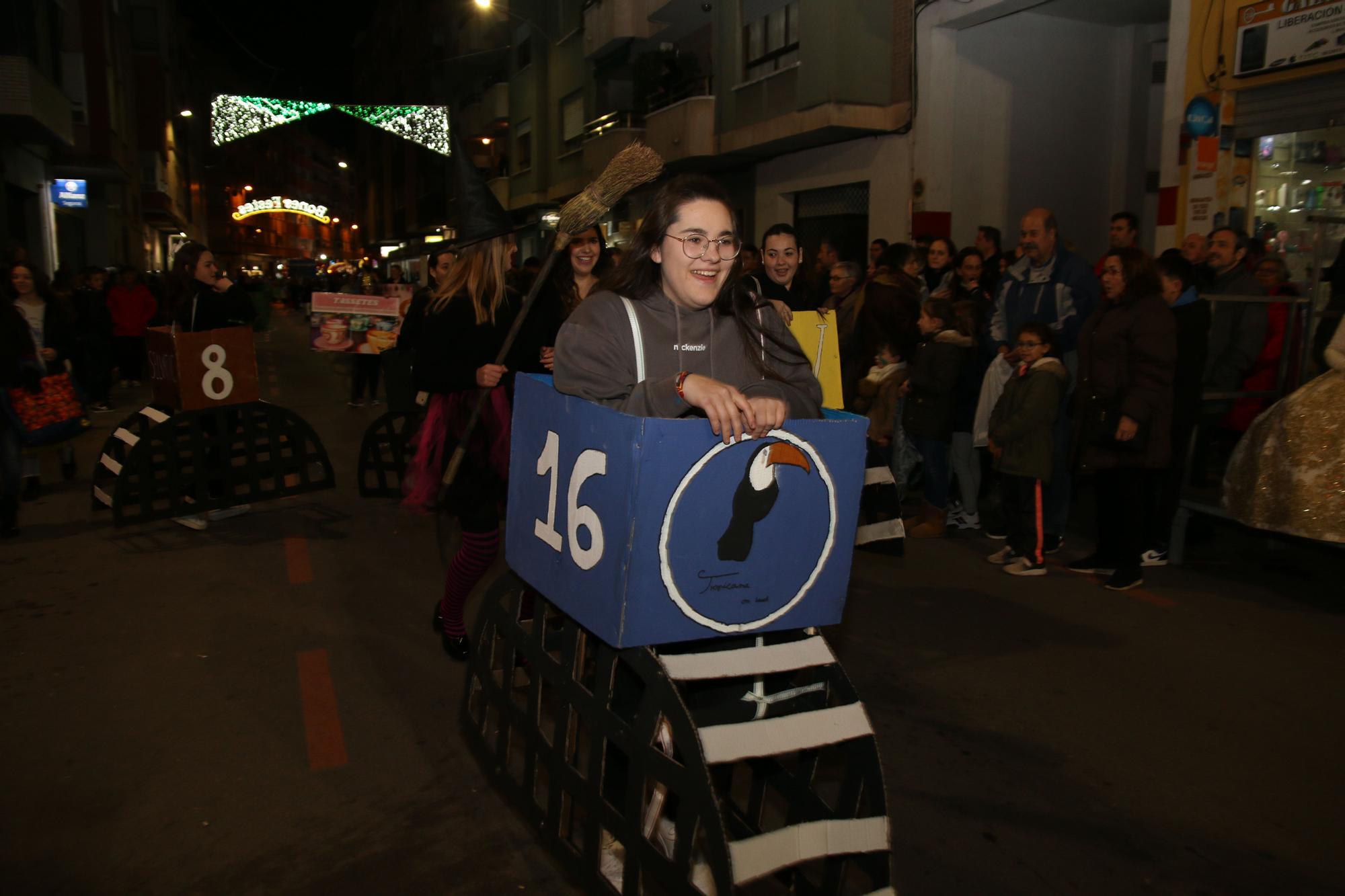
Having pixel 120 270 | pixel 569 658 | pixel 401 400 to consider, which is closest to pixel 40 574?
pixel 401 400

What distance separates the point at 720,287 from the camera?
267cm

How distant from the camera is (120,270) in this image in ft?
52.6

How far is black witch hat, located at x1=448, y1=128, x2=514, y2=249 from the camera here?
4.25 meters

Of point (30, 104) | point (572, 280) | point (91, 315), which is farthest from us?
point (30, 104)

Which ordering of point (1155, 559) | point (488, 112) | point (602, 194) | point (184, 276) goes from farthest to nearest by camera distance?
point (488, 112)
point (184, 276)
point (1155, 559)
point (602, 194)

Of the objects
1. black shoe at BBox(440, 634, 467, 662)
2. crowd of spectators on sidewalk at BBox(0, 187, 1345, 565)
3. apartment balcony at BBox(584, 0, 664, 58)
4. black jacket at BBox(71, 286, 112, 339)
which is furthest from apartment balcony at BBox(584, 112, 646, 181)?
black shoe at BBox(440, 634, 467, 662)

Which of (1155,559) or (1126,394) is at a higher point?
(1126,394)

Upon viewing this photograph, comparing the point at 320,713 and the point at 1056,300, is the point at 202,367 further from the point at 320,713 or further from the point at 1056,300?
the point at 1056,300

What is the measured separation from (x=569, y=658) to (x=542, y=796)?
3.02 ft

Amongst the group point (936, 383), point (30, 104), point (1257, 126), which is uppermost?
point (30, 104)

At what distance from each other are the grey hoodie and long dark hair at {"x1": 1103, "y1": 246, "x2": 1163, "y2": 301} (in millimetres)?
3892

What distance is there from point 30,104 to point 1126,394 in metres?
18.3

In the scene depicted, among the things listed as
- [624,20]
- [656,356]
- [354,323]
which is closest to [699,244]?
[656,356]

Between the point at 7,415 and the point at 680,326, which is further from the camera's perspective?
the point at 7,415
